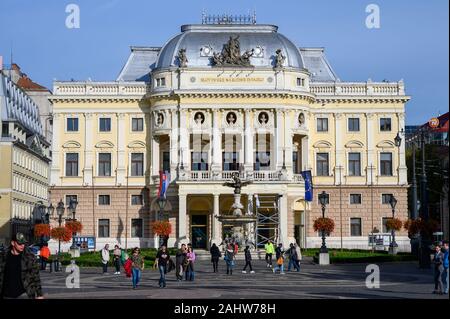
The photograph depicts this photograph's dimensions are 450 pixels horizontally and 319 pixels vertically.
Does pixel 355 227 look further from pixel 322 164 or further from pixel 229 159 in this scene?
pixel 229 159

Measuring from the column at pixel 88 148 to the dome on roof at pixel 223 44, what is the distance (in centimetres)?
855

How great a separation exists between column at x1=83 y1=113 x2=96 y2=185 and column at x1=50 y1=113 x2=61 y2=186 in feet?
7.69

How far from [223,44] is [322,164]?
15.4 meters

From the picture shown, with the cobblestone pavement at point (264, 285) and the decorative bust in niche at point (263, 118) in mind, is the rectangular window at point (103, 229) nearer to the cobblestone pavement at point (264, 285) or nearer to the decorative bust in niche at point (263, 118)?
the decorative bust in niche at point (263, 118)

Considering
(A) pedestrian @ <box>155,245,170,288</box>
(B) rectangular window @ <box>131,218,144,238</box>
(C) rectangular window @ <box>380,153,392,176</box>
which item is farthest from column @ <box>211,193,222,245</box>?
(A) pedestrian @ <box>155,245,170,288</box>

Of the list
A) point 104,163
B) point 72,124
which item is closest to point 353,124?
point 104,163

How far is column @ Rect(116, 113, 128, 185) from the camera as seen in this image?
311ft

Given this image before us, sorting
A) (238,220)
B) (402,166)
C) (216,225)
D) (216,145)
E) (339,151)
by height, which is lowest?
(216,225)

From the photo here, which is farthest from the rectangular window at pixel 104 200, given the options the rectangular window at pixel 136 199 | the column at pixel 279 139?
the column at pixel 279 139

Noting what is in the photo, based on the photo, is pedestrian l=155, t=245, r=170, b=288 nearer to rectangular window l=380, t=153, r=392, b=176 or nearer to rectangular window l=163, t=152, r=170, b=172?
rectangular window l=163, t=152, r=170, b=172

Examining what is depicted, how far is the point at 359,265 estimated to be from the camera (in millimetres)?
64188

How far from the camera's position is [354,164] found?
96.3 metres

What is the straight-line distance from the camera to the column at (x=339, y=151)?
314ft
